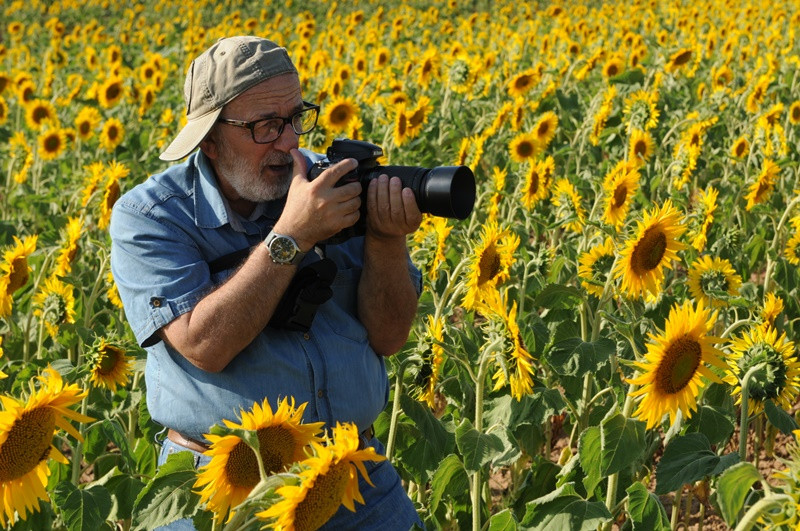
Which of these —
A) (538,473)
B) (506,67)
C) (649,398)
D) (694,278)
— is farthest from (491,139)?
(649,398)

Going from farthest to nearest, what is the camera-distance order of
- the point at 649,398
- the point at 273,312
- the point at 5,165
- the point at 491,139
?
1. the point at 5,165
2. the point at 491,139
3. the point at 649,398
4. the point at 273,312

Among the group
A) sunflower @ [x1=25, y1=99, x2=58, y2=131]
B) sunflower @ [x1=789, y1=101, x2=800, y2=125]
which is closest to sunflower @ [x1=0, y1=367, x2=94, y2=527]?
sunflower @ [x1=789, y1=101, x2=800, y2=125]

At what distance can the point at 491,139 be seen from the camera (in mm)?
5816

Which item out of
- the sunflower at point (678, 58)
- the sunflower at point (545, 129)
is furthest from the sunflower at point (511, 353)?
the sunflower at point (678, 58)

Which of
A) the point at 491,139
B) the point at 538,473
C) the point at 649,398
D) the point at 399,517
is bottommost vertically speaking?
the point at 491,139

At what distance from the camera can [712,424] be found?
2.24 meters

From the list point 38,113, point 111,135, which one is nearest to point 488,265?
point 111,135

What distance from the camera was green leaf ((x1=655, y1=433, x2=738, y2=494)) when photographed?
1.88m

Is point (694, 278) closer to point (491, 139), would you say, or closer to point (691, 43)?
point (491, 139)

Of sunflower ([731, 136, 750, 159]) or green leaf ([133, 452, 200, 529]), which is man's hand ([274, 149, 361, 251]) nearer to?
green leaf ([133, 452, 200, 529])

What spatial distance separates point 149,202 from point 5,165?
188 inches

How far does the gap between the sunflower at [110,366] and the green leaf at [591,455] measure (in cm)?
110

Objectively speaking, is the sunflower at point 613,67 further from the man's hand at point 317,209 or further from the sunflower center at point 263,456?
the sunflower center at point 263,456

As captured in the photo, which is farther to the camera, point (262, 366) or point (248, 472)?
point (262, 366)
